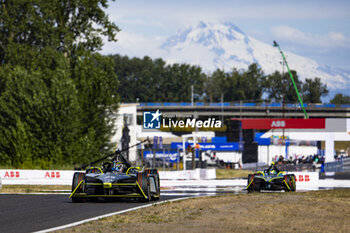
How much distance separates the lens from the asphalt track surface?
12.6 meters

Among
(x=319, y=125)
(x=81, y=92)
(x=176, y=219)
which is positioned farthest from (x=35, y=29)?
(x=176, y=219)

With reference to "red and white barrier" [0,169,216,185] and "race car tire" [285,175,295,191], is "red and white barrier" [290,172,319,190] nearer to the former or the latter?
"race car tire" [285,175,295,191]

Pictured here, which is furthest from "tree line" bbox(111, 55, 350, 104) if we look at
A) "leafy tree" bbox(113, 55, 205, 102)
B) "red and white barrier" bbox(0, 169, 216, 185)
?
"red and white barrier" bbox(0, 169, 216, 185)

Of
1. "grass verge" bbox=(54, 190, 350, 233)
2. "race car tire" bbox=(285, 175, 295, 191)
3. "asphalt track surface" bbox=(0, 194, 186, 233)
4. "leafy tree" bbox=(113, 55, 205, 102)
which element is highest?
"leafy tree" bbox=(113, 55, 205, 102)

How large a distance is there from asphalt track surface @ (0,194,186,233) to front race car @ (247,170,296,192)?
8.34 m

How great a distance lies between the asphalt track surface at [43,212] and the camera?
1265cm

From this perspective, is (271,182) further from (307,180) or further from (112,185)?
(112,185)

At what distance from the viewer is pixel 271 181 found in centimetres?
2558

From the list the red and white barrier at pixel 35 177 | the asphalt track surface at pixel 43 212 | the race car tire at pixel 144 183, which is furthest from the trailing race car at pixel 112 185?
the red and white barrier at pixel 35 177

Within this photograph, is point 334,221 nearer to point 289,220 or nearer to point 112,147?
point 289,220

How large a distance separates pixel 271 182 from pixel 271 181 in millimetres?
49

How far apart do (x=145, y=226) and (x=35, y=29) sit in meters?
45.8

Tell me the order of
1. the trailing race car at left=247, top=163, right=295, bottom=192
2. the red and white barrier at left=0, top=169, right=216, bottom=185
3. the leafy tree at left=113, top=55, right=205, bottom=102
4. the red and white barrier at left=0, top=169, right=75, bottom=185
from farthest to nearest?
the leafy tree at left=113, top=55, right=205, bottom=102 < the red and white barrier at left=0, top=169, right=75, bottom=185 < the red and white barrier at left=0, top=169, right=216, bottom=185 < the trailing race car at left=247, top=163, right=295, bottom=192

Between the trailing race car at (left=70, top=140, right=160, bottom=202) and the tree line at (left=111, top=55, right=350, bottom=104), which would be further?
the tree line at (left=111, top=55, right=350, bottom=104)
